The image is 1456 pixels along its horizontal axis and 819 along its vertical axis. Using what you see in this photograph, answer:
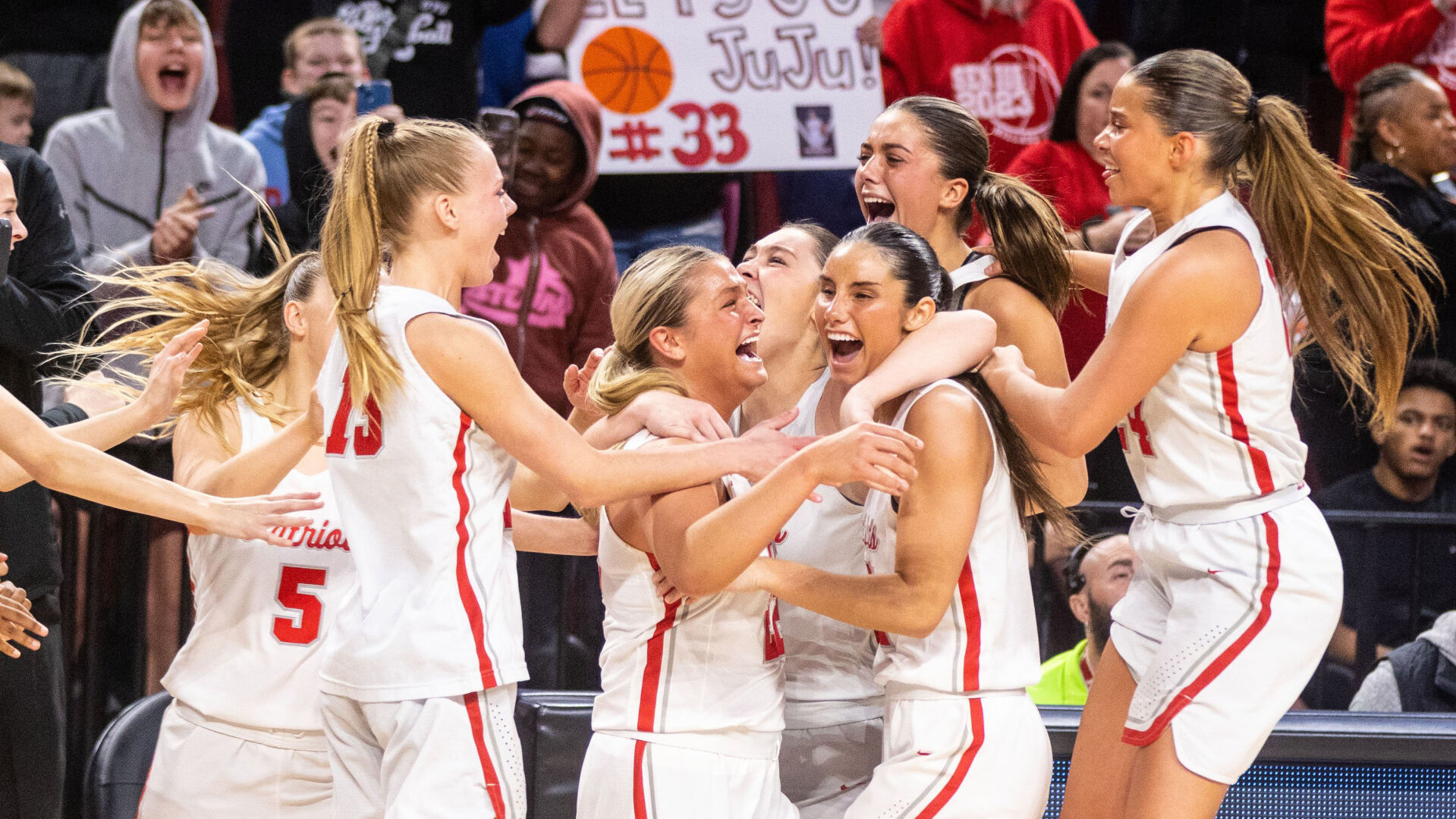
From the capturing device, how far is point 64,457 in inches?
111

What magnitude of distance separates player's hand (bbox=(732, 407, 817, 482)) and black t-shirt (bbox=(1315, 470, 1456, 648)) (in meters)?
2.70

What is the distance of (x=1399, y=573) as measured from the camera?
4.62m

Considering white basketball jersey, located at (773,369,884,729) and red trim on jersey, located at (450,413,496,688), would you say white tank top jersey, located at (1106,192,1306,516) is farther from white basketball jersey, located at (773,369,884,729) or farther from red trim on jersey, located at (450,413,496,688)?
red trim on jersey, located at (450,413,496,688)

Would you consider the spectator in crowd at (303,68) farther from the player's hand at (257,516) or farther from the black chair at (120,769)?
the player's hand at (257,516)

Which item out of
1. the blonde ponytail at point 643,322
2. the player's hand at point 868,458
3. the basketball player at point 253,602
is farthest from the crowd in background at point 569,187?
the player's hand at point 868,458

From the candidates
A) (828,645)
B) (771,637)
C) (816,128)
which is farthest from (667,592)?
(816,128)

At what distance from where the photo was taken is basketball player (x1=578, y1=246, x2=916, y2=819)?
242cm

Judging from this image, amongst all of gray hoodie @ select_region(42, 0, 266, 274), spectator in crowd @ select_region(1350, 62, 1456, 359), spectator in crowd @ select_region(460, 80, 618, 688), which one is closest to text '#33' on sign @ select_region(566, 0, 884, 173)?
spectator in crowd @ select_region(460, 80, 618, 688)

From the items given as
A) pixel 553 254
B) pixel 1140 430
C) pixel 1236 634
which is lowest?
pixel 1236 634

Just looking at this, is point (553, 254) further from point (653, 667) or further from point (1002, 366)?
point (653, 667)

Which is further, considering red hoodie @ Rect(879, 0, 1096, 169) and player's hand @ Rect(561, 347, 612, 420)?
red hoodie @ Rect(879, 0, 1096, 169)

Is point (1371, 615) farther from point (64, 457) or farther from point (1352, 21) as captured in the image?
point (64, 457)

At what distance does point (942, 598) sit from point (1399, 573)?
275 centimetres

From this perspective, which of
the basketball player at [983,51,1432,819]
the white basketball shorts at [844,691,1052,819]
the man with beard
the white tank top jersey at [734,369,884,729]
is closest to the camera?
the white basketball shorts at [844,691,1052,819]
